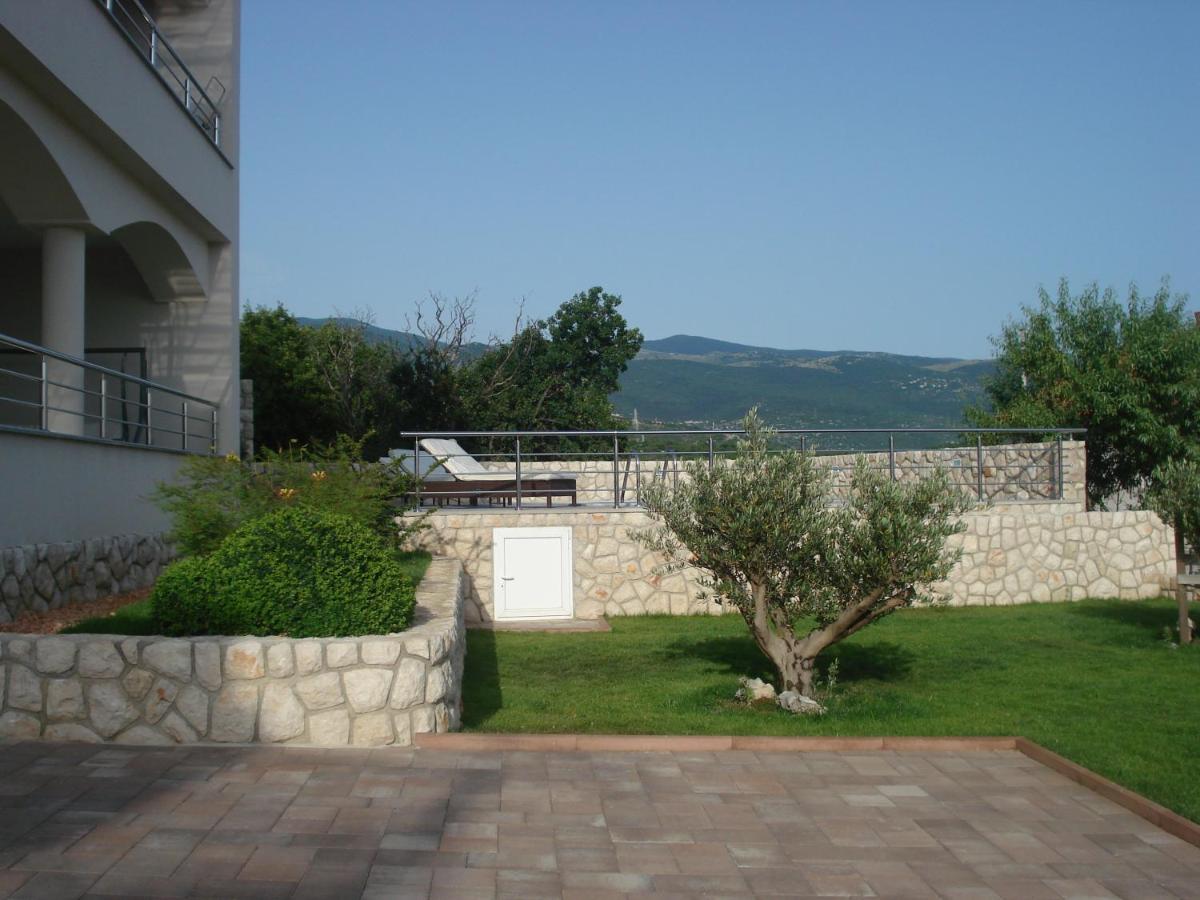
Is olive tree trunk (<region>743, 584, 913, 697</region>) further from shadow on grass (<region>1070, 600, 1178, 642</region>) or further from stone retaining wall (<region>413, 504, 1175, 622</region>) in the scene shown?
shadow on grass (<region>1070, 600, 1178, 642</region>)

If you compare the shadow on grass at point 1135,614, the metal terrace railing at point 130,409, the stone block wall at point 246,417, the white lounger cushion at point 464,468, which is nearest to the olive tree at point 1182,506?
the shadow on grass at point 1135,614

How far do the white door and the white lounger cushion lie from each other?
1286mm

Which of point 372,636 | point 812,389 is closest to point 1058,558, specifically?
point 372,636

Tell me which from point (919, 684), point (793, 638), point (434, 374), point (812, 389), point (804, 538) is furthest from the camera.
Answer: point (812, 389)

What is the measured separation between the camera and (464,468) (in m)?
19.0

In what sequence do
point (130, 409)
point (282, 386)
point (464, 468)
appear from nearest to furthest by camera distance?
point (130, 409) < point (464, 468) < point (282, 386)

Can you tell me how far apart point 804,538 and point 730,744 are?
2.23 metres

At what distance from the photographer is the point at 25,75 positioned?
9945 mm

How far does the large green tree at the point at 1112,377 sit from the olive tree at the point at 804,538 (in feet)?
46.6

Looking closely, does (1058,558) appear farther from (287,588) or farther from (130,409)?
(130,409)

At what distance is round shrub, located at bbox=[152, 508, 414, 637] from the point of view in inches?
276

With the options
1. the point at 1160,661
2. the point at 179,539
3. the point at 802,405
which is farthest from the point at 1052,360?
the point at 802,405

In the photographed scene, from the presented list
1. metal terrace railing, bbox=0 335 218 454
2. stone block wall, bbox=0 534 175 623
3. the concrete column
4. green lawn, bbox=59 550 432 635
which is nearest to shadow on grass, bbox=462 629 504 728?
green lawn, bbox=59 550 432 635

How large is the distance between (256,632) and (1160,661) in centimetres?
885
